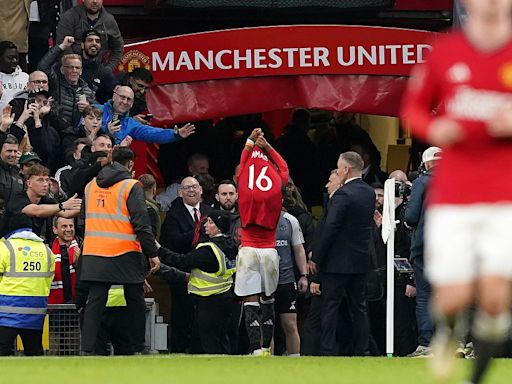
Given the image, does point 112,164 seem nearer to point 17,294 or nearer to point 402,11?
point 17,294

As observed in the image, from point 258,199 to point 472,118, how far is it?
7749mm

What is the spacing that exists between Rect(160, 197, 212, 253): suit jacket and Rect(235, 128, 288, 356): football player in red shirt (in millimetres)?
1998

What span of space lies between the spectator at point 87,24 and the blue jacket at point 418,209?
18.2 feet

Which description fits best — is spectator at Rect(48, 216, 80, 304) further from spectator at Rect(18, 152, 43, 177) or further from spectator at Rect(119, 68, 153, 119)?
spectator at Rect(119, 68, 153, 119)

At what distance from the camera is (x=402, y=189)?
18578 millimetres

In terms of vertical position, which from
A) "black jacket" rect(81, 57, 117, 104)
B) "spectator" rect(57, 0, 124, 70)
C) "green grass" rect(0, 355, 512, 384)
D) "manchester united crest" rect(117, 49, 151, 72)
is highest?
"spectator" rect(57, 0, 124, 70)

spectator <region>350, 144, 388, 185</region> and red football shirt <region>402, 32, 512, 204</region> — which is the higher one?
spectator <region>350, 144, 388, 185</region>

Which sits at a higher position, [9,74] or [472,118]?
[9,74]

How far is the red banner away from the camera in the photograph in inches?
854

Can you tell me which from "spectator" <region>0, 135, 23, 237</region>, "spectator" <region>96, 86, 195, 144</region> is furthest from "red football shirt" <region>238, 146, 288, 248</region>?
"spectator" <region>96, 86, 195, 144</region>

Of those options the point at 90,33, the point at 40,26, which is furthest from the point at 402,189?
the point at 40,26

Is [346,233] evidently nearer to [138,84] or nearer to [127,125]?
[127,125]

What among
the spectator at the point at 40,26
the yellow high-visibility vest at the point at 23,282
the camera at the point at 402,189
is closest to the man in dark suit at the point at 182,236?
the camera at the point at 402,189

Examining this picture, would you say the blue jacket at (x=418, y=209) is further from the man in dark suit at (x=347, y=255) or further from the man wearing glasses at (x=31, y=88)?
the man wearing glasses at (x=31, y=88)
